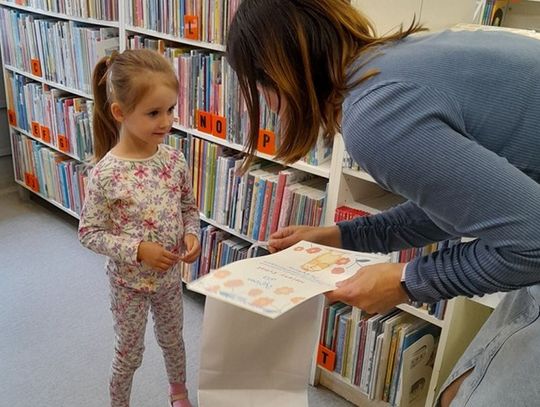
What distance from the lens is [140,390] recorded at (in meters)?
1.83

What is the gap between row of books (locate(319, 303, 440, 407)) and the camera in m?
1.65

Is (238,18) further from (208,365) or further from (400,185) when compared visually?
(208,365)

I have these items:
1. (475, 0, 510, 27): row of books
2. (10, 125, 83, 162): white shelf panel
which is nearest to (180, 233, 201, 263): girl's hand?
(475, 0, 510, 27): row of books

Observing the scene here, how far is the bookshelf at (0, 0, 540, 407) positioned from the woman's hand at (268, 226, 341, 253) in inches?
19.5

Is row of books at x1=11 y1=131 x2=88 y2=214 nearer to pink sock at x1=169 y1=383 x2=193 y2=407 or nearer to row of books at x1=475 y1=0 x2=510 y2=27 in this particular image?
pink sock at x1=169 y1=383 x2=193 y2=407

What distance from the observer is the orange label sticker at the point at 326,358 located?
1815 millimetres

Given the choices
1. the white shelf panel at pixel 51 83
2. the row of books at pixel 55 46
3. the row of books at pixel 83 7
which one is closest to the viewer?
the row of books at pixel 83 7

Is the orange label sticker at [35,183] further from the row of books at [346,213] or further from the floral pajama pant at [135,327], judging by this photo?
the row of books at [346,213]

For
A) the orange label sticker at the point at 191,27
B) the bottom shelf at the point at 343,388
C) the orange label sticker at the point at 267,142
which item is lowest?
the bottom shelf at the point at 343,388

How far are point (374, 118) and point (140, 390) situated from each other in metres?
1.46

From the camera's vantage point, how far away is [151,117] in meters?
1.40

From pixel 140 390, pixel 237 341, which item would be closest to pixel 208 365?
pixel 237 341

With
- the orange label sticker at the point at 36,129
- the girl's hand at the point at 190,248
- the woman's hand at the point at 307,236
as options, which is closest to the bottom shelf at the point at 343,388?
the girl's hand at the point at 190,248

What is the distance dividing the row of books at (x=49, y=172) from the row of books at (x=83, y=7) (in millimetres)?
738
